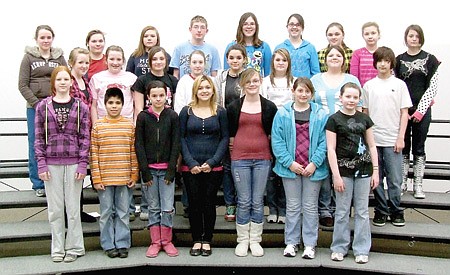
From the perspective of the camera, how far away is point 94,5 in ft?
18.8

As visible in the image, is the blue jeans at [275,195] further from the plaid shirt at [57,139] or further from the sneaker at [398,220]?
the plaid shirt at [57,139]

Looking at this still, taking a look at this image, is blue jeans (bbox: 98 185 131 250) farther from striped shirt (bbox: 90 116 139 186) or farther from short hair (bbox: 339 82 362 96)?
short hair (bbox: 339 82 362 96)

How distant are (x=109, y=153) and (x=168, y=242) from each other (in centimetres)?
82

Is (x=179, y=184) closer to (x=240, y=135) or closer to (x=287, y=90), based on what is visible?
(x=240, y=135)

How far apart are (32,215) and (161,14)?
2482 mm

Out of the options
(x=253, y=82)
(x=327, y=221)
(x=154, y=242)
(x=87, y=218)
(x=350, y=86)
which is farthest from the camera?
(x=87, y=218)

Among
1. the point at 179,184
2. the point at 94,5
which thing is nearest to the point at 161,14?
the point at 94,5

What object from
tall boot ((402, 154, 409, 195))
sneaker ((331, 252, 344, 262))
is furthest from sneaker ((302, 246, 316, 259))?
tall boot ((402, 154, 409, 195))

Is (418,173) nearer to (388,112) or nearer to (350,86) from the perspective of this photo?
(388,112)

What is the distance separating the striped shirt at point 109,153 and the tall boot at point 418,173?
2417mm

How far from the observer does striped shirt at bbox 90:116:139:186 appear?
3.86 m

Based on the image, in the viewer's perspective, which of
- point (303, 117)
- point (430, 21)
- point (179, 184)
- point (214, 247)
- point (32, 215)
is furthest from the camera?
point (430, 21)

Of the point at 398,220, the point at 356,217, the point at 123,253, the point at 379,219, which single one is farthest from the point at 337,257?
the point at 123,253

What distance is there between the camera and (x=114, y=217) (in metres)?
4.04
